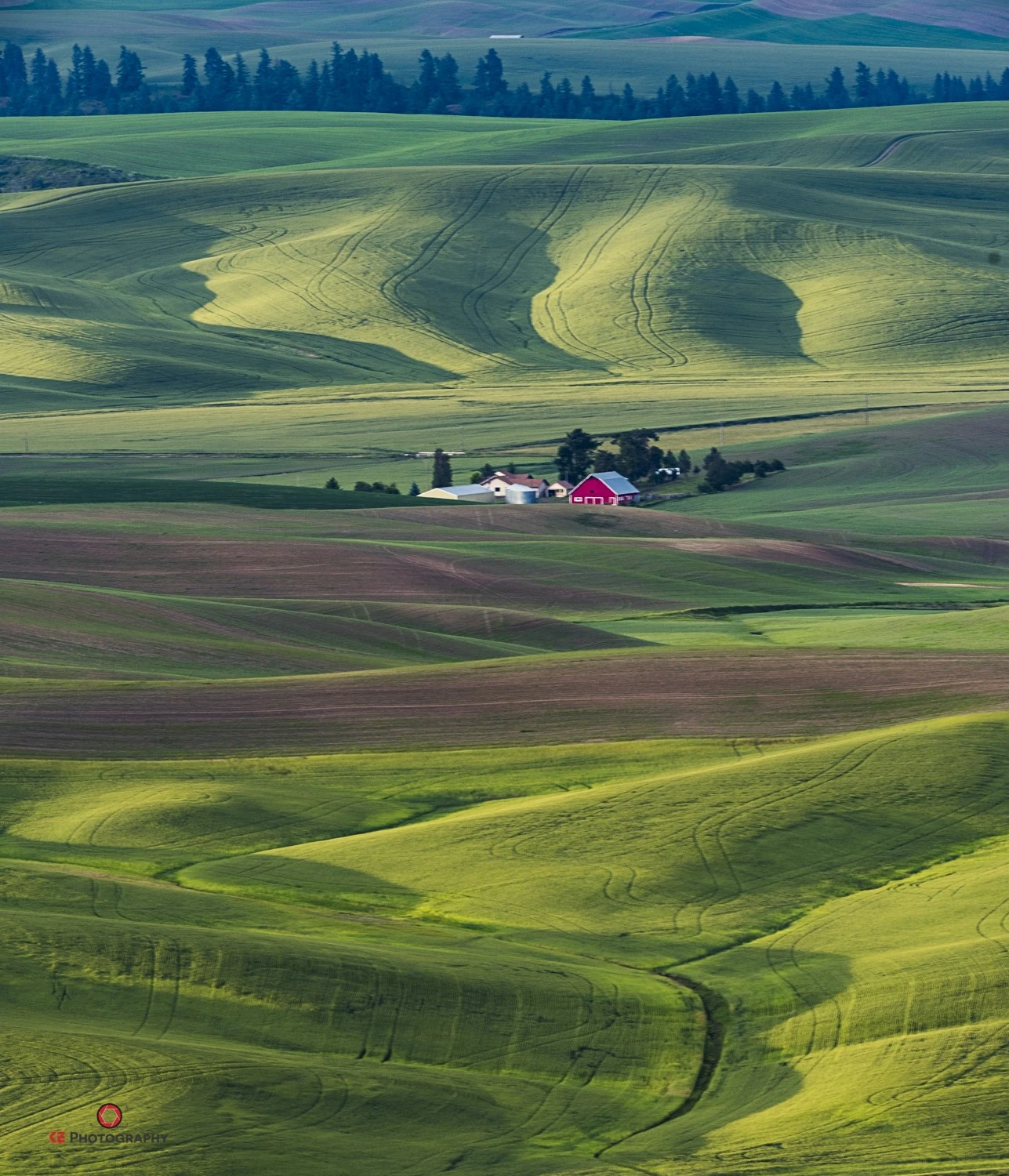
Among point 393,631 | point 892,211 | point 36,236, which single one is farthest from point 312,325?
point 393,631

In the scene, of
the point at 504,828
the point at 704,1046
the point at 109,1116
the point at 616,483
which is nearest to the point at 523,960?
the point at 704,1046

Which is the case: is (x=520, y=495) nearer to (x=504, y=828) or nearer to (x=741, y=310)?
(x=504, y=828)

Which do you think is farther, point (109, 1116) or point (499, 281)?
point (499, 281)

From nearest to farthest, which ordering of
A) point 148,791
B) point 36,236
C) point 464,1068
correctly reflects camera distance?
point 464,1068 < point 148,791 < point 36,236

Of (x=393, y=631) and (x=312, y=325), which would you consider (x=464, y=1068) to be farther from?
(x=312, y=325)

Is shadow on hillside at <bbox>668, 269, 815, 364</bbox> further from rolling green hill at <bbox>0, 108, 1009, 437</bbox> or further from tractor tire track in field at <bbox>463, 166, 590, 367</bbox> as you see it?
tractor tire track in field at <bbox>463, 166, 590, 367</bbox>

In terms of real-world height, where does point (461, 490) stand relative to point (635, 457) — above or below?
below
